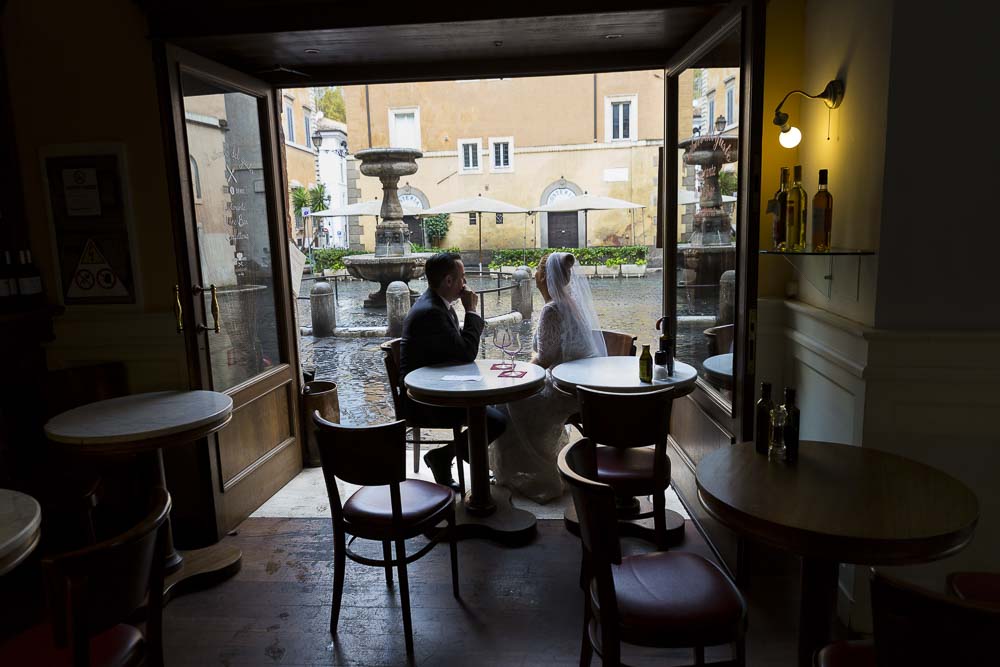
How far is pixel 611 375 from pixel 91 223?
2680mm

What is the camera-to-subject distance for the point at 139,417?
270 centimetres

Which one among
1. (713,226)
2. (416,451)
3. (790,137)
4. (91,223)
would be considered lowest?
(416,451)

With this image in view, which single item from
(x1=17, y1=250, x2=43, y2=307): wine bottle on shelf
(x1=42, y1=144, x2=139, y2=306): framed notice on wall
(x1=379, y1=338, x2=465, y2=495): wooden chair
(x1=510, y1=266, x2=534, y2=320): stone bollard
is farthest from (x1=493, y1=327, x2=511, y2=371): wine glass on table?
(x1=510, y1=266, x2=534, y2=320): stone bollard

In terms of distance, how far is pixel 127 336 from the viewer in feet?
10.8

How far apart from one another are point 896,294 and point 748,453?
2.56 feet

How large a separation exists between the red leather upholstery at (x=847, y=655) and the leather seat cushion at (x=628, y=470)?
1.07m

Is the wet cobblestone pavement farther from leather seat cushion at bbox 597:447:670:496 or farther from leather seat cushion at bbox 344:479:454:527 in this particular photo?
leather seat cushion at bbox 344:479:454:527

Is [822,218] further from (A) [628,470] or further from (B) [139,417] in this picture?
(B) [139,417]

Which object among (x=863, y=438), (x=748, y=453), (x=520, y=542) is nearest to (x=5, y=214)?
(x=520, y=542)

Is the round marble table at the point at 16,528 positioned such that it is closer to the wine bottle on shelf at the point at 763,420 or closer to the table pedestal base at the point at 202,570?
the table pedestal base at the point at 202,570

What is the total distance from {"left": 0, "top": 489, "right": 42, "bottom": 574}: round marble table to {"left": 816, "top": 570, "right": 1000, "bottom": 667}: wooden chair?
191 cm

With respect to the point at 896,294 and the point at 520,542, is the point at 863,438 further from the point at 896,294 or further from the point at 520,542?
the point at 520,542

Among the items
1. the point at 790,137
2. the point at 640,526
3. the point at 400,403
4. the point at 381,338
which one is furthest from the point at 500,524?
the point at 381,338

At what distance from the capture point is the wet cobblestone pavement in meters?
3.83
